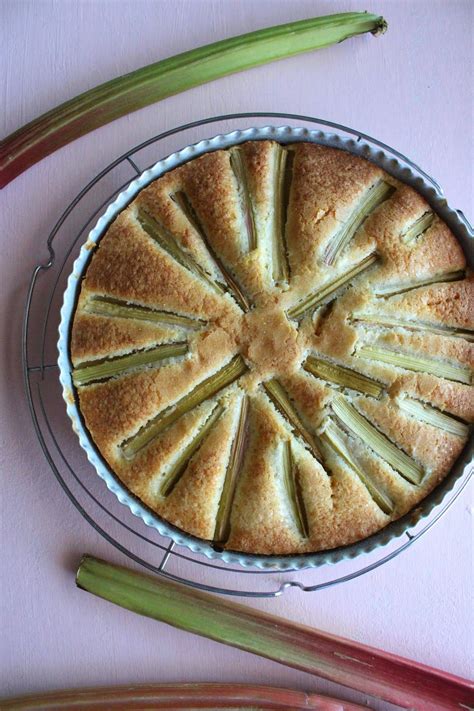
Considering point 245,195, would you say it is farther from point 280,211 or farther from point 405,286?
point 405,286

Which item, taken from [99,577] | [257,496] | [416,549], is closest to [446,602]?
[416,549]

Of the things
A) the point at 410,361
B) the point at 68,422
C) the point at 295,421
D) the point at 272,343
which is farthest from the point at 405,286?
the point at 68,422

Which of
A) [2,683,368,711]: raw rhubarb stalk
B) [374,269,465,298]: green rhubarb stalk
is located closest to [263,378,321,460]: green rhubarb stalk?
[374,269,465,298]: green rhubarb stalk

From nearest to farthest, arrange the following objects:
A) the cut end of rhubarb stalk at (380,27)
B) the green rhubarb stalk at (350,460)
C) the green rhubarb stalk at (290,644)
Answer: the green rhubarb stalk at (350,460) < the green rhubarb stalk at (290,644) < the cut end of rhubarb stalk at (380,27)

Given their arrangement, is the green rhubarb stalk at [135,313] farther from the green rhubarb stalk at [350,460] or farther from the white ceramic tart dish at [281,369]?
the green rhubarb stalk at [350,460]

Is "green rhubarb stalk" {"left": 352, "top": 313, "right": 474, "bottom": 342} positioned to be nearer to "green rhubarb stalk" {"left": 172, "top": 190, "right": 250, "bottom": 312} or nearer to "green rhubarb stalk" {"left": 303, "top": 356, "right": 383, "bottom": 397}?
"green rhubarb stalk" {"left": 303, "top": 356, "right": 383, "bottom": 397}

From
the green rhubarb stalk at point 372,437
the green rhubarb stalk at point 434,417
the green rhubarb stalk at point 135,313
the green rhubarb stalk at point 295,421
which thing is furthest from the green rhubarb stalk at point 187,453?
the green rhubarb stalk at point 434,417
